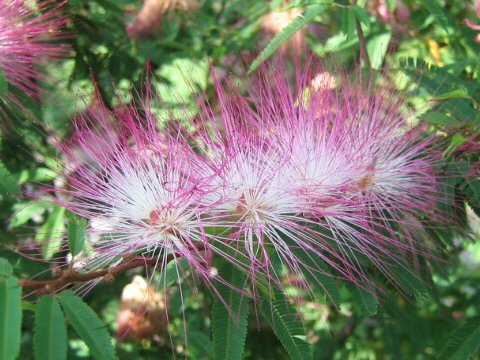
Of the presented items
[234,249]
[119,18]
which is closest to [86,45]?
[119,18]

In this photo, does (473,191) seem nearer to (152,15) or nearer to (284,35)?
(284,35)

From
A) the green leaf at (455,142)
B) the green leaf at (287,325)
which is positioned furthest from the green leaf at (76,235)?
the green leaf at (455,142)

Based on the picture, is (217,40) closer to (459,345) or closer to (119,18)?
(119,18)

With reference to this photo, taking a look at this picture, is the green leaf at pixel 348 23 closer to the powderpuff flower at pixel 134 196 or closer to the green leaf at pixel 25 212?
the powderpuff flower at pixel 134 196

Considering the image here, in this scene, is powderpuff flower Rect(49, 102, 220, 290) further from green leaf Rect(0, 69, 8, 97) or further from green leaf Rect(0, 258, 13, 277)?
green leaf Rect(0, 69, 8, 97)

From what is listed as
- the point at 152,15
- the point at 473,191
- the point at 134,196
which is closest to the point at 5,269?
the point at 134,196

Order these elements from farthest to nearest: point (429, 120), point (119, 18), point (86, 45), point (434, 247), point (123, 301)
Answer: point (119, 18) < point (86, 45) < point (123, 301) < point (434, 247) < point (429, 120)
